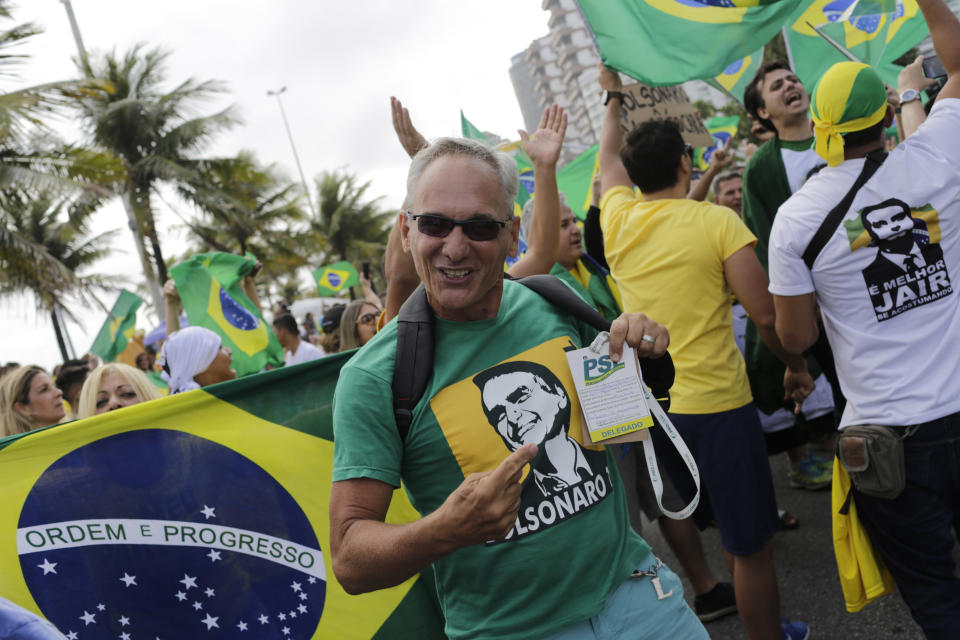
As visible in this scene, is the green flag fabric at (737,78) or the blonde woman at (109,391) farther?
the green flag fabric at (737,78)

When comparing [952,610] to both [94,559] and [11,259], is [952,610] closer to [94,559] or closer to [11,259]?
[94,559]

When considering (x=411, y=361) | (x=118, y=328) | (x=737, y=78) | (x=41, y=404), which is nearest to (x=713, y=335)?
(x=411, y=361)

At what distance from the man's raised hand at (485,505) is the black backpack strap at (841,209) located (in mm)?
1472

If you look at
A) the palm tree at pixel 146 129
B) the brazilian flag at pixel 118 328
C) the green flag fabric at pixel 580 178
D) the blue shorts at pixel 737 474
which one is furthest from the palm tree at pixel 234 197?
the blue shorts at pixel 737 474

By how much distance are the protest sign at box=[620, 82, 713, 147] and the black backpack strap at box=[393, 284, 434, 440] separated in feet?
10.0

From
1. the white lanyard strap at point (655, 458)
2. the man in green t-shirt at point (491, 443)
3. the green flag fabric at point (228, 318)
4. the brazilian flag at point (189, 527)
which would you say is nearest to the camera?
the man in green t-shirt at point (491, 443)

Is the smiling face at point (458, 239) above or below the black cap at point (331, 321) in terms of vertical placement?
above

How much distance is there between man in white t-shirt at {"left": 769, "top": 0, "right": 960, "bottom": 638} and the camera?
225 cm

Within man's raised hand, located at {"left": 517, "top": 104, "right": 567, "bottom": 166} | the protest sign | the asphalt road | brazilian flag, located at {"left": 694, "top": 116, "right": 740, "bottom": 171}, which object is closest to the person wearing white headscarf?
man's raised hand, located at {"left": 517, "top": 104, "right": 567, "bottom": 166}

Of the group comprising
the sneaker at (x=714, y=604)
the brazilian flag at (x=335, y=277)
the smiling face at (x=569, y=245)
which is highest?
the smiling face at (x=569, y=245)

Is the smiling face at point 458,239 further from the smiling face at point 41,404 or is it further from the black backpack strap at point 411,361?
the smiling face at point 41,404

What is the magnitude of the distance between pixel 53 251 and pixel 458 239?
31.5 m

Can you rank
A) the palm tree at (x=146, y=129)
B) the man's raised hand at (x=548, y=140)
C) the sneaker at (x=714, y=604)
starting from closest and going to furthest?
1. the man's raised hand at (x=548, y=140)
2. the sneaker at (x=714, y=604)
3. the palm tree at (x=146, y=129)

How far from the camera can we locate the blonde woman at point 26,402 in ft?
13.6
